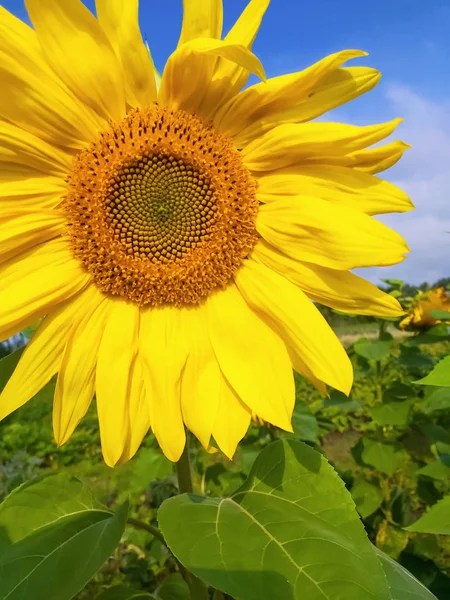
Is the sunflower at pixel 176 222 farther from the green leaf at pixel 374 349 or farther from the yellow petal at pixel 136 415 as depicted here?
the green leaf at pixel 374 349

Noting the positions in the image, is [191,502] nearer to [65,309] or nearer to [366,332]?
[65,309]

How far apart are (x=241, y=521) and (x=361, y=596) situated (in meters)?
0.30

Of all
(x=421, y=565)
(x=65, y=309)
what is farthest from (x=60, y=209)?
(x=421, y=565)

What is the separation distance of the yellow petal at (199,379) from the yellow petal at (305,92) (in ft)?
1.81

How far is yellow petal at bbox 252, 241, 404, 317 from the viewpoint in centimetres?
141

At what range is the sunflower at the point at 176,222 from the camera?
1.38m

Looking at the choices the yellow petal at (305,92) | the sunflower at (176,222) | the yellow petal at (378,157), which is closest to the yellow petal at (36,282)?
the sunflower at (176,222)

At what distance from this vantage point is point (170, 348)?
1.56m

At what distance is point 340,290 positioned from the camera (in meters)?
1.45

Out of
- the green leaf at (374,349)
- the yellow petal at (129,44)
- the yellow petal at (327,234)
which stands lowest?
the green leaf at (374,349)

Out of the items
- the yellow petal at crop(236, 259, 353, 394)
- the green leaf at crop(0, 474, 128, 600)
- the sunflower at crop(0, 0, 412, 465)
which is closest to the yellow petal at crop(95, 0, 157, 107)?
the sunflower at crop(0, 0, 412, 465)

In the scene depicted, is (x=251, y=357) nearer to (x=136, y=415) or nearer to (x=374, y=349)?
(x=136, y=415)

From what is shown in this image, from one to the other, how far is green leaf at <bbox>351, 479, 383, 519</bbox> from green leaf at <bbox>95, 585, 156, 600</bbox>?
1604 millimetres

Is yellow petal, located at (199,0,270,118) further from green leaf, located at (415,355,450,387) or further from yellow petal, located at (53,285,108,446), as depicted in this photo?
green leaf, located at (415,355,450,387)
